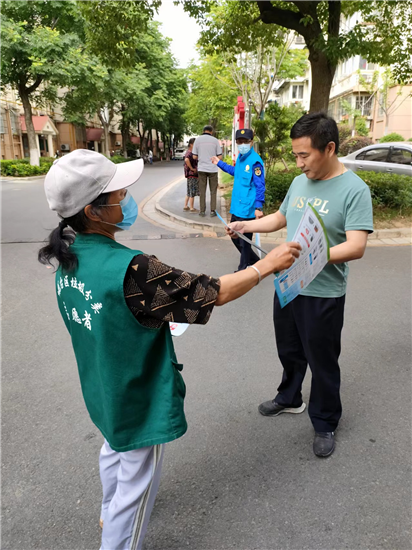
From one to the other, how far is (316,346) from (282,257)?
955 mm

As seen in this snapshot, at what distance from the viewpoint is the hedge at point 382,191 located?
927 cm

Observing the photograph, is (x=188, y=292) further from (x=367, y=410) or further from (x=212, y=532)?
(x=367, y=410)

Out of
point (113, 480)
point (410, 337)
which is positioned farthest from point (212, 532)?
point (410, 337)

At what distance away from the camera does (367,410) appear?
118 inches

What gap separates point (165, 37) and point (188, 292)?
39.5 metres

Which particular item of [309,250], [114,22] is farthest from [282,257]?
[114,22]

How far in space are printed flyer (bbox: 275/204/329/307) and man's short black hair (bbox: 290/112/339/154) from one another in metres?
0.62

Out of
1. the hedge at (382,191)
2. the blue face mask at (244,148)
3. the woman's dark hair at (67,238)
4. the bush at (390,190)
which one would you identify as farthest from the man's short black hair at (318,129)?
the bush at (390,190)

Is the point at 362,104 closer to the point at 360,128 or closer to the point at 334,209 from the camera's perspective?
the point at 360,128

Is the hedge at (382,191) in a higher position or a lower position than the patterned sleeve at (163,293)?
lower

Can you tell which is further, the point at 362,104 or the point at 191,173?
the point at 362,104

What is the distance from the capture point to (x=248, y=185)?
18.4ft

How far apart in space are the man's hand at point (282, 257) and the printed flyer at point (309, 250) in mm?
54

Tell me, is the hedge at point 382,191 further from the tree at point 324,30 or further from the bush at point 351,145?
the bush at point 351,145
